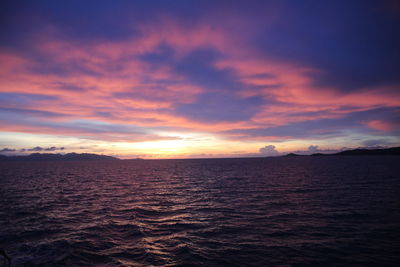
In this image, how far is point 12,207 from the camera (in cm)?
3062

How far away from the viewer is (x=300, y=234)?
1866cm

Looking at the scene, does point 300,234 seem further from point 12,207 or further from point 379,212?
point 12,207

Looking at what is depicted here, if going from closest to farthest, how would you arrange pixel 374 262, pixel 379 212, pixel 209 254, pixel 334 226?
pixel 374 262 < pixel 209 254 < pixel 334 226 < pixel 379 212

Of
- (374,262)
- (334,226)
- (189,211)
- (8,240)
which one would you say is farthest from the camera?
(189,211)

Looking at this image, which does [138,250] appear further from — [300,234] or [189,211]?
[300,234]

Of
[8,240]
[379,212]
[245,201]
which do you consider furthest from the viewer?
[245,201]

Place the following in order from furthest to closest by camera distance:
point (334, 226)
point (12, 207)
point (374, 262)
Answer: point (12, 207) < point (334, 226) < point (374, 262)

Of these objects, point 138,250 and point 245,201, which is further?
point 245,201

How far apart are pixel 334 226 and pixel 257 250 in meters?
9.95

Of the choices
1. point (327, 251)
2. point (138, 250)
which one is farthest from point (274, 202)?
point (138, 250)

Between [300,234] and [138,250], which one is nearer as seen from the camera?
[138,250]

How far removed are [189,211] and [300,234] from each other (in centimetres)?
1395

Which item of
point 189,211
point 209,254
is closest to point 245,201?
point 189,211

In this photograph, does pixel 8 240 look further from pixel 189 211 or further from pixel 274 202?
pixel 274 202
